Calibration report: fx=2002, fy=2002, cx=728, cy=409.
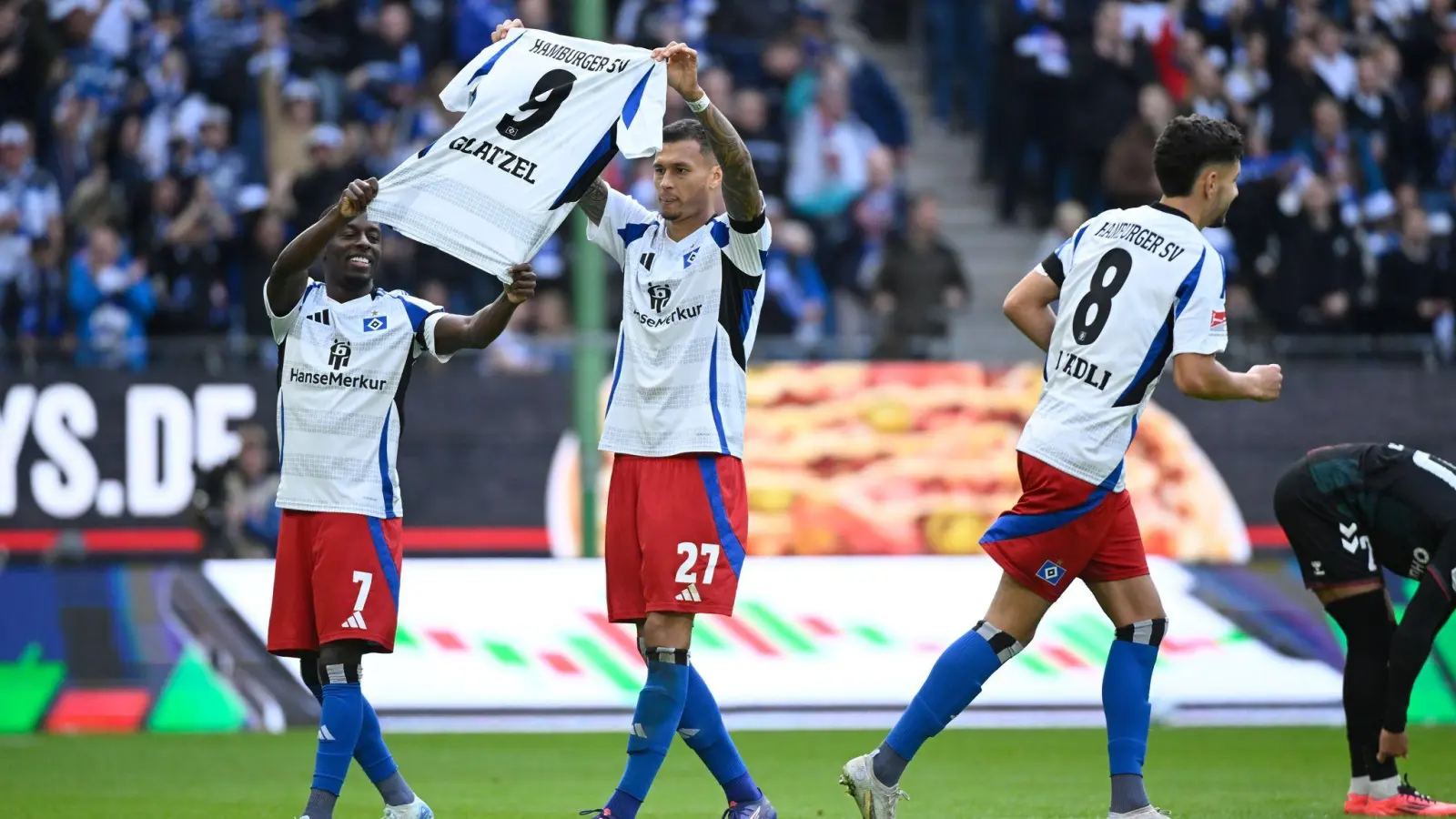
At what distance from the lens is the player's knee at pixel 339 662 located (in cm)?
723

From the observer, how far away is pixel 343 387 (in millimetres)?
7480

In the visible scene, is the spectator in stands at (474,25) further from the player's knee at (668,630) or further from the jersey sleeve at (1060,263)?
the player's knee at (668,630)

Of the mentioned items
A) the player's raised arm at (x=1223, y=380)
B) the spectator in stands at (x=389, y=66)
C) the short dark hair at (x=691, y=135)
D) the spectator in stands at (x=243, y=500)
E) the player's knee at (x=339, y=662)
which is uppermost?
the short dark hair at (x=691, y=135)

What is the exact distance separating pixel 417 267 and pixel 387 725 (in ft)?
17.9

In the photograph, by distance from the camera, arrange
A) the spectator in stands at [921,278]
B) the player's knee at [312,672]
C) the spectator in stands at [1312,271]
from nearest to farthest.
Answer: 1. the player's knee at [312,672]
2. the spectator in stands at [921,278]
3. the spectator in stands at [1312,271]

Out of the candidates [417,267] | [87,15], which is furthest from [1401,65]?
[87,15]

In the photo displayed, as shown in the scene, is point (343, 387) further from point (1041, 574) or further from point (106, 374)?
point (106, 374)

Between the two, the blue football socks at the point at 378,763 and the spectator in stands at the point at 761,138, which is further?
the spectator in stands at the point at 761,138

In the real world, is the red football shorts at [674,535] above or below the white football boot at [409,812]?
above

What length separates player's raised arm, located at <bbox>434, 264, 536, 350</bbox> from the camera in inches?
281

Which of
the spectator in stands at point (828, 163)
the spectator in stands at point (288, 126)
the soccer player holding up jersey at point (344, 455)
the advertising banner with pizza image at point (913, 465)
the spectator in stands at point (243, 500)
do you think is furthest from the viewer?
the spectator in stands at point (828, 163)

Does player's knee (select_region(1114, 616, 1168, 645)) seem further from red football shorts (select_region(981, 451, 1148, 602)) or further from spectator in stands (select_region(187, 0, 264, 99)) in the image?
spectator in stands (select_region(187, 0, 264, 99))

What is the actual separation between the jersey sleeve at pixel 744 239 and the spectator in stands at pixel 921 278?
899 centimetres

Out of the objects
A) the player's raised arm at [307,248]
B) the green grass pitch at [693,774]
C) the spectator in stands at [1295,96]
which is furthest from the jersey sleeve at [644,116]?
the spectator in stands at [1295,96]
